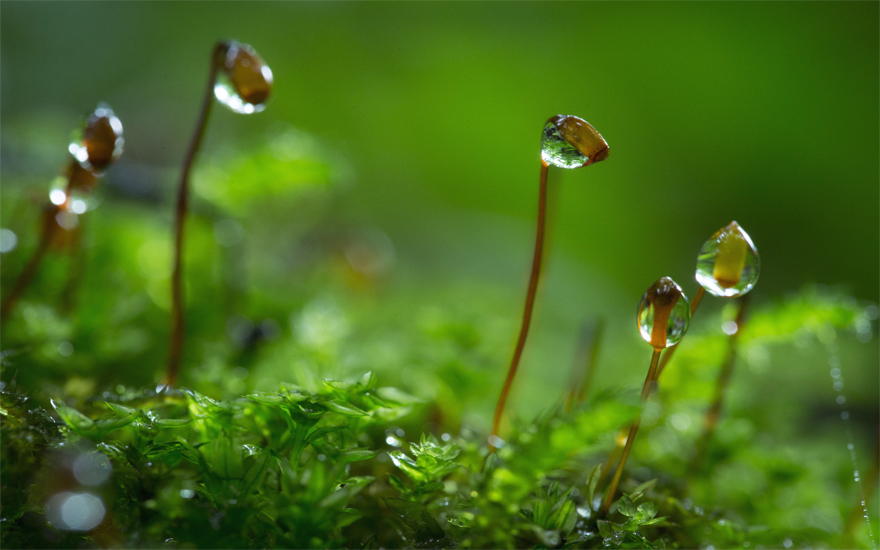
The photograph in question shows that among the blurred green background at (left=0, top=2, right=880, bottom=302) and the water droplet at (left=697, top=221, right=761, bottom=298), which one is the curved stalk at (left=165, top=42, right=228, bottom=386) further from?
the blurred green background at (left=0, top=2, right=880, bottom=302)

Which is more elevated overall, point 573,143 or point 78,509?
point 573,143

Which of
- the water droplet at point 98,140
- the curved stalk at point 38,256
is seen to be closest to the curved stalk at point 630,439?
the water droplet at point 98,140

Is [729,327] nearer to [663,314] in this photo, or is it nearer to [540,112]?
[663,314]

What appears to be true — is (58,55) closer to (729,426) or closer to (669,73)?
(669,73)

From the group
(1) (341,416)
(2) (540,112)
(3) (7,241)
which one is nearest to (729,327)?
(1) (341,416)

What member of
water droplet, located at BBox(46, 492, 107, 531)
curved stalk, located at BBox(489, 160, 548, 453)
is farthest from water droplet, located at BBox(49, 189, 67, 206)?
curved stalk, located at BBox(489, 160, 548, 453)

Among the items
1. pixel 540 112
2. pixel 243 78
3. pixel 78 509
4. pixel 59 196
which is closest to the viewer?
pixel 78 509

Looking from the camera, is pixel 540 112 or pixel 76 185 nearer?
pixel 76 185
